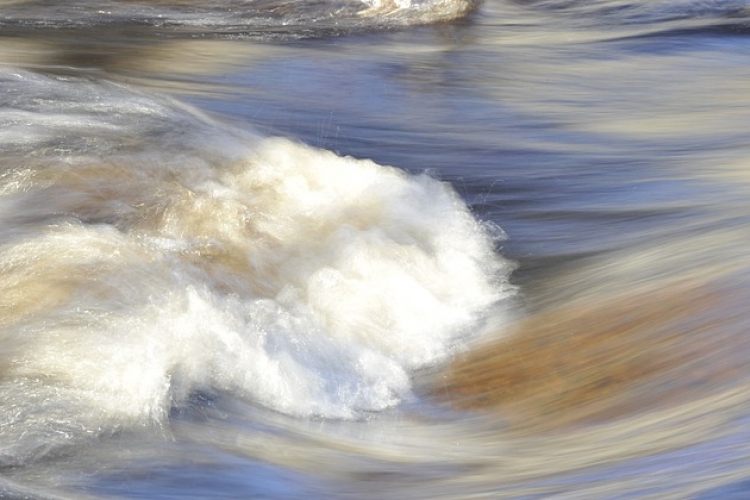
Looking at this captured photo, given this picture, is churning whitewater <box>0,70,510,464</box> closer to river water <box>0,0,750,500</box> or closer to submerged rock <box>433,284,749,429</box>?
river water <box>0,0,750,500</box>

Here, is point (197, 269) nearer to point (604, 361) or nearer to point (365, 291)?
point (365, 291)

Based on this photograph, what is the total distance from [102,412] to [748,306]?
1580 millimetres

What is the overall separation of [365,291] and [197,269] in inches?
20.9

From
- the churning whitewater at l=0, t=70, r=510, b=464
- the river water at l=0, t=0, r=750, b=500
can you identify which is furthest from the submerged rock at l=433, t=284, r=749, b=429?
the churning whitewater at l=0, t=70, r=510, b=464

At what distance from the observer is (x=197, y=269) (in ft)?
12.9

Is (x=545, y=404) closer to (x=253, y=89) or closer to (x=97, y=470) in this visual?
(x=97, y=470)

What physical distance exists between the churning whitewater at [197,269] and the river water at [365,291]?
0.01 metres

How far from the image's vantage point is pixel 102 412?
310 cm

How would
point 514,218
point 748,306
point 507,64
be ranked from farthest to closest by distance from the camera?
point 507,64
point 514,218
point 748,306

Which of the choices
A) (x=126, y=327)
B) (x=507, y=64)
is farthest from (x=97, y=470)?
(x=507, y=64)

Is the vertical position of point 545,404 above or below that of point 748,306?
below

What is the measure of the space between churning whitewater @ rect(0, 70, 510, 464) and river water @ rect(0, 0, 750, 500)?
10mm

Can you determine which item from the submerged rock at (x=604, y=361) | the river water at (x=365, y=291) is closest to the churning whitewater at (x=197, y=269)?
the river water at (x=365, y=291)

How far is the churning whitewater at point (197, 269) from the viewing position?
3312mm
